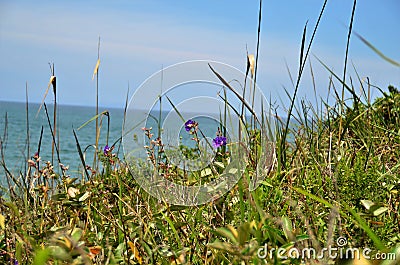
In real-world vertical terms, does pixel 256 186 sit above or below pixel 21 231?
above

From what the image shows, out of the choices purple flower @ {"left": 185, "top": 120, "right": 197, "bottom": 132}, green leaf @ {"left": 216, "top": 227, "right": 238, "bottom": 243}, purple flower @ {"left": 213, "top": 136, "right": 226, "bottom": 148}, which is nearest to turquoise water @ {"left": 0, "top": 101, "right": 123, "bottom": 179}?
purple flower @ {"left": 185, "top": 120, "right": 197, "bottom": 132}

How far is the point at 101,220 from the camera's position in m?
1.74

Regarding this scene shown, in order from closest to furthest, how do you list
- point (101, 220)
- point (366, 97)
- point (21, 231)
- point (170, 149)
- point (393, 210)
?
point (21, 231) < point (393, 210) < point (101, 220) < point (170, 149) < point (366, 97)

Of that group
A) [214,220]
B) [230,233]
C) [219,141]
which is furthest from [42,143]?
[230,233]

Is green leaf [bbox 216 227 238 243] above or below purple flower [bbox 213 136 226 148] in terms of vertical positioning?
below

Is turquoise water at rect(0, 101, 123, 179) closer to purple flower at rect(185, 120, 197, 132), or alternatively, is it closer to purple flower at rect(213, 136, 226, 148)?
purple flower at rect(185, 120, 197, 132)

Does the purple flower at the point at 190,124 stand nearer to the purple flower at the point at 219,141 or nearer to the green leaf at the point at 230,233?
the purple flower at the point at 219,141

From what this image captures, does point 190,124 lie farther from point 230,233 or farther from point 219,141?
point 230,233

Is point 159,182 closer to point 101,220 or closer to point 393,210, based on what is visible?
point 101,220

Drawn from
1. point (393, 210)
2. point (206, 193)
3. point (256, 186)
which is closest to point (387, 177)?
point (393, 210)

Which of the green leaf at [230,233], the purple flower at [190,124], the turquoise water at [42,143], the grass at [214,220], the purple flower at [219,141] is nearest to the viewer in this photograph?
the green leaf at [230,233]

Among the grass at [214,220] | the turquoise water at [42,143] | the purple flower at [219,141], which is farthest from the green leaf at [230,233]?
the purple flower at [219,141]

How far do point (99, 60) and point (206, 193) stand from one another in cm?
70

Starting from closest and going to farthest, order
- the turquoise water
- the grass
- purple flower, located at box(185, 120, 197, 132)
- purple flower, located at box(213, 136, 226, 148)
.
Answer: the grass → purple flower, located at box(185, 120, 197, 132) → purple flower, located at box(213, 136, 226, 148) → the turquoise water
